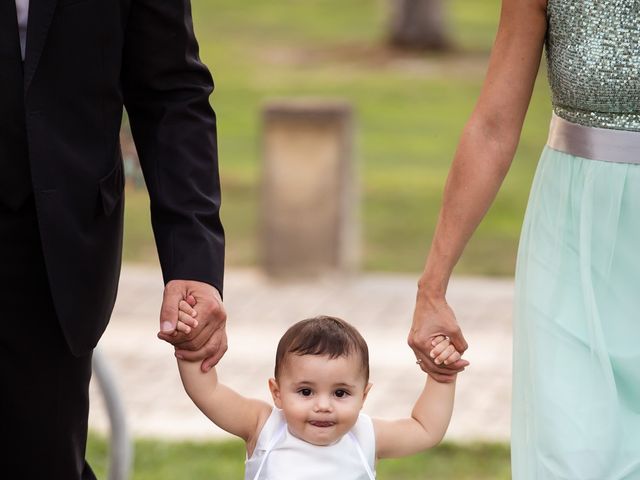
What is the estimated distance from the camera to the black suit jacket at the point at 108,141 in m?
3.26

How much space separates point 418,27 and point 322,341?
21.3 m

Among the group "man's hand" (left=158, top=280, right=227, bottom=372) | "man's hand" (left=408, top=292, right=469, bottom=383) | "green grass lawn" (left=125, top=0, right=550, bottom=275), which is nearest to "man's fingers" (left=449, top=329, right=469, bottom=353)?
"man's hand" (left=408, top=292, right=469, bottom=383)

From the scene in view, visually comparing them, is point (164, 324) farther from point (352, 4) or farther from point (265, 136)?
point (352, 4)

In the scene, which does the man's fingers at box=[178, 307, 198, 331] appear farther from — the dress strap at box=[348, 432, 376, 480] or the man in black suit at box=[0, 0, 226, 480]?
the dress strap at box=[348, 432, 376, 480]

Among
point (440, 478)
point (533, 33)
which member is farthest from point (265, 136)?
point (533, 33)

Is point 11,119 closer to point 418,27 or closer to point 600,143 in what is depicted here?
point 600,143

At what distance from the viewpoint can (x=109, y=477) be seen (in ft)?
16.6

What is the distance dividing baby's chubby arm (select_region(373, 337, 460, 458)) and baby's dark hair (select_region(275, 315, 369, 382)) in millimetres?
171

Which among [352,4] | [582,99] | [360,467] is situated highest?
[582,99]

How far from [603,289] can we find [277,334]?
5.55 m

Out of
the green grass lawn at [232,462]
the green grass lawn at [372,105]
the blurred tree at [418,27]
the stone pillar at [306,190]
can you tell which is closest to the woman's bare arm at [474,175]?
the green grass lawn at [232,462]

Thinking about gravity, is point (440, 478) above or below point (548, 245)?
below

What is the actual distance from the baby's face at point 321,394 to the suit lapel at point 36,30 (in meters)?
0.88

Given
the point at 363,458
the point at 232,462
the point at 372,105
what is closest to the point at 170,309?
the point at 363,458
